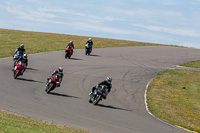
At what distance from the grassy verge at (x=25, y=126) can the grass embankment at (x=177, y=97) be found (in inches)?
304

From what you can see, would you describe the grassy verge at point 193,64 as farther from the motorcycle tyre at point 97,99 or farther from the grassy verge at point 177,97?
the motorcycle tyre at point 97,99

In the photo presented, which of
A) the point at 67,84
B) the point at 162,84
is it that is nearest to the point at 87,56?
the point at 162,84

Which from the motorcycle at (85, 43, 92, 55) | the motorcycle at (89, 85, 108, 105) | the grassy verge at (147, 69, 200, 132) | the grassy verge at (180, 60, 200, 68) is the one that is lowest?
the grassy verge at (147, 69, 200, 132)

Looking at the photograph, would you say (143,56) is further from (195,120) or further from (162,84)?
(195,120)

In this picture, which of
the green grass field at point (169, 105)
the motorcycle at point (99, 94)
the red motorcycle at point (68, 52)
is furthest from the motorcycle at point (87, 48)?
the motorcycle at point (99, 94)

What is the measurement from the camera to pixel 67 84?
2420 centimetres

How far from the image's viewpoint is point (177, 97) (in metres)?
24.6

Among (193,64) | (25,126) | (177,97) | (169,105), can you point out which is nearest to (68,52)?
(193,64)

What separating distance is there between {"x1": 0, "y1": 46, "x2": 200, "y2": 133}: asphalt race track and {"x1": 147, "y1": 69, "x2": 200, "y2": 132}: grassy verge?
875 millimetres

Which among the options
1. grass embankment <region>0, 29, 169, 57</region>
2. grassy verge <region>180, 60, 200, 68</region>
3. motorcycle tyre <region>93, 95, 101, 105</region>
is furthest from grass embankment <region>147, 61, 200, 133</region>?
grass embankment <region>0, 29, 169, 57</region>

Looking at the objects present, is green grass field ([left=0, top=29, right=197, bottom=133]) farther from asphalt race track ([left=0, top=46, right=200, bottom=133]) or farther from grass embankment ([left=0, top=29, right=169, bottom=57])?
grass embankment ([left=0, top=29, right=169, bottom=57])

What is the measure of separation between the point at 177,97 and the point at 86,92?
6725mm

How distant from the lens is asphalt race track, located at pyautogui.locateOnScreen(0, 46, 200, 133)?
46.9 feet

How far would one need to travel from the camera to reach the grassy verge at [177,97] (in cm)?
1853
